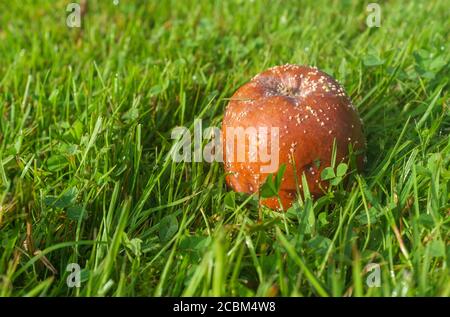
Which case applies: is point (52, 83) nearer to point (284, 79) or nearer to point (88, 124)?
point (88, 124)

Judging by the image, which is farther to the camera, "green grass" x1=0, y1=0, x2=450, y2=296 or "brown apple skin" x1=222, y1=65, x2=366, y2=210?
"brown apple skin" x1=222, y1=65, x2=366, y2=210

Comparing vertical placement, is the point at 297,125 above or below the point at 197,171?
above

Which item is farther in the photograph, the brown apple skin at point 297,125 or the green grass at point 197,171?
the brown apple skin at point 297,125

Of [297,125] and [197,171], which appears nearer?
[297,125]

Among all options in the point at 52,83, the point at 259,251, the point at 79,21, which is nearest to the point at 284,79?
the point at 259,251
